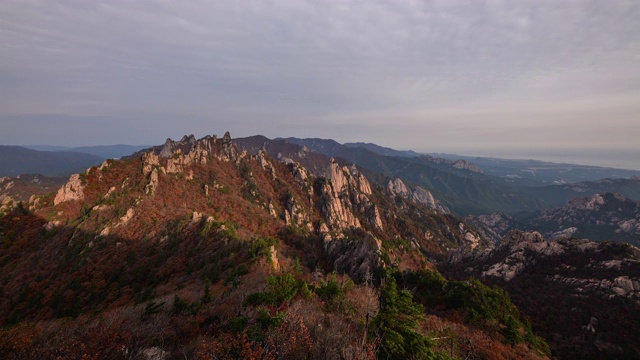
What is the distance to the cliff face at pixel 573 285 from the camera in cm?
4941

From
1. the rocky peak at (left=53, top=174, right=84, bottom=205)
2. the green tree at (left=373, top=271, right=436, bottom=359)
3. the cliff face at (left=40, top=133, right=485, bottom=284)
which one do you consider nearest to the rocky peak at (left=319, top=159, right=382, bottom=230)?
the cliff face at (left=40, top=133, right=485, bottom=284)

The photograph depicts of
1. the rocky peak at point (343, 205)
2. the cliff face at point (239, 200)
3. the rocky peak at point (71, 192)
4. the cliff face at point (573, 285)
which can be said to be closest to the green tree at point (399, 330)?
the cliff face at point (573, 285)

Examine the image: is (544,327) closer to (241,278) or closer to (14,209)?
(241,278)

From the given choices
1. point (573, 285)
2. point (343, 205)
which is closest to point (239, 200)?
point (343, 205)

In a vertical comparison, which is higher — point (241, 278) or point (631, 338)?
point (241, 278)

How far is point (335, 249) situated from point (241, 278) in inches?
2035

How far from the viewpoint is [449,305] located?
42375 millimetres

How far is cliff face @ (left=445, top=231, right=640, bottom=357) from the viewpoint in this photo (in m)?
49.4

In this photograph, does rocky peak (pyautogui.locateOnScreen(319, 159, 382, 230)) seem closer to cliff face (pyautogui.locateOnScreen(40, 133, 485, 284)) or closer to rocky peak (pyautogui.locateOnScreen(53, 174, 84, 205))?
cliff face (pyautogui.locateOnScreen(40, 133, 485, 284))

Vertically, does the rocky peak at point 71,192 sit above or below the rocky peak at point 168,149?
below

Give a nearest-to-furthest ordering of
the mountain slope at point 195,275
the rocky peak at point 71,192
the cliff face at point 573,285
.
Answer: the mountain slope at point 195,275, the cliff face at point 573,285, the rocky peak at point 71,192

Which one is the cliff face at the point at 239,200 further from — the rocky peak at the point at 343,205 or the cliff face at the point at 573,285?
the cliff face at the point at 573,285

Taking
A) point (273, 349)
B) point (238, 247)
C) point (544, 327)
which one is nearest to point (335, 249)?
point (238, 247)

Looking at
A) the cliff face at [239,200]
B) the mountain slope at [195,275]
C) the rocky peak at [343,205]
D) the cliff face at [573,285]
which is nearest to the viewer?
the mountain slope at [195,275]
